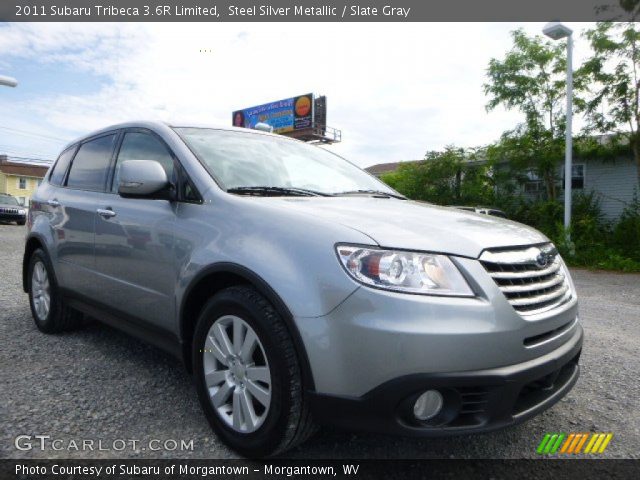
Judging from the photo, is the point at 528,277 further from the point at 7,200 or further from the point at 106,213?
the point at 7,200

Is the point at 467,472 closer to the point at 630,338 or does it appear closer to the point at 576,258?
the point at 630,338

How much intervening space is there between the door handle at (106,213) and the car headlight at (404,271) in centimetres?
184

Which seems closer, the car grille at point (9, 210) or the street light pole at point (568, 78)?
the street light pole at point (568, 78)

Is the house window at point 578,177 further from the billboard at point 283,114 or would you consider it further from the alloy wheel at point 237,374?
the billboard at point 283,114

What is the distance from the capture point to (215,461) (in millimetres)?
2176

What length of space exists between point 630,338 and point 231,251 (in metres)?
4.06

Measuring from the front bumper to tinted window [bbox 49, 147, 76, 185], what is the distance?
330 cm

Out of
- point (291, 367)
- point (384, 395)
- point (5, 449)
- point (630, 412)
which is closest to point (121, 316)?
point (5, 449)

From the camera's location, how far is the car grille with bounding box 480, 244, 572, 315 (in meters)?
1.95

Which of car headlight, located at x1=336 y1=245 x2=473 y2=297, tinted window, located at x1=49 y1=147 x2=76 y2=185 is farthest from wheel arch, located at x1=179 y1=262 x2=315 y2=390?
tinted window, located at x1=49 y1=147 x2=76 y2=185

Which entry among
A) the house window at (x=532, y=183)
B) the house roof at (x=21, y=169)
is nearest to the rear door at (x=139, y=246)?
the house window at (x=532, y=183)

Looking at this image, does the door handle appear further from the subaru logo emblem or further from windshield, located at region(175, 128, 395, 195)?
the subaru logo emblem

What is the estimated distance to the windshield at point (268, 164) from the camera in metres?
2.72
